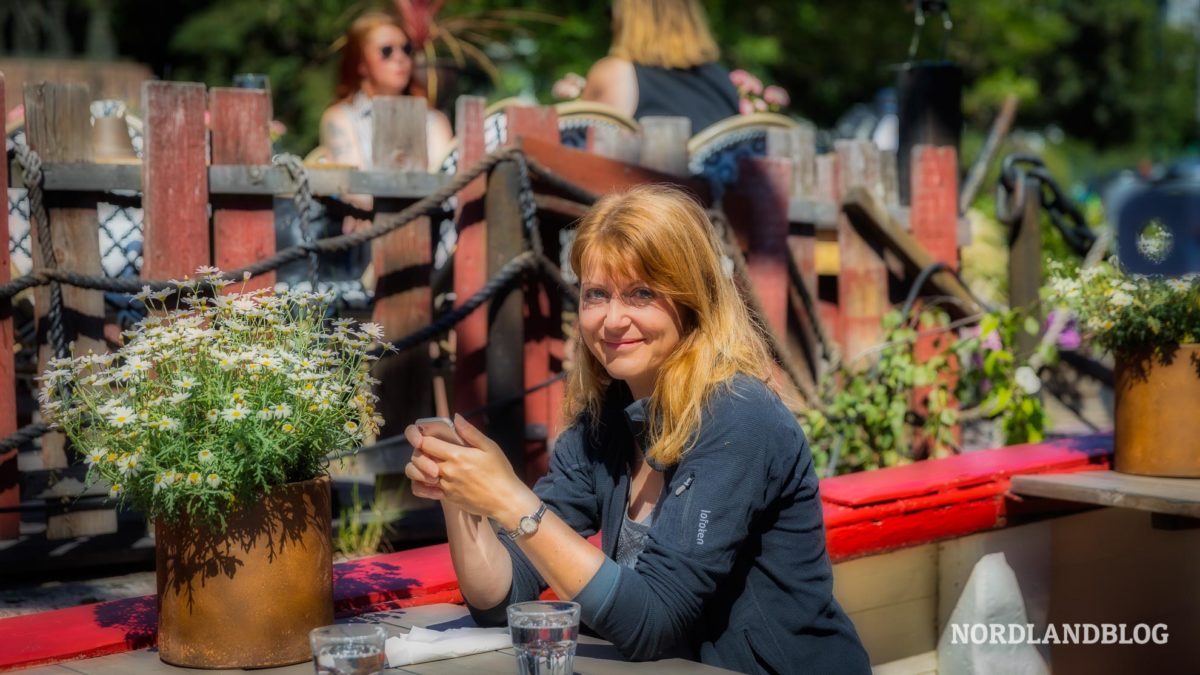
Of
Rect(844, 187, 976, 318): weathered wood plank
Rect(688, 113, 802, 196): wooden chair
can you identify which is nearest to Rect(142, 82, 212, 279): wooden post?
Rect(688, 113, 802, 196): wooden chair

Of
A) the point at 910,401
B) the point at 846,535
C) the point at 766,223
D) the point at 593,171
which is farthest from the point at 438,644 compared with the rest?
the point at 910,401

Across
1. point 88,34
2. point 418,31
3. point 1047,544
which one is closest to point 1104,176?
point 88,34

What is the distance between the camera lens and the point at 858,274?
17.9 ft

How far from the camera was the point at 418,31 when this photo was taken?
26.3ft

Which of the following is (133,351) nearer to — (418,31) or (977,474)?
(977,474)

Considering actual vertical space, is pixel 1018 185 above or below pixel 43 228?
above

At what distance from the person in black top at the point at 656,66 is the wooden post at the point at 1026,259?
131 centimetres

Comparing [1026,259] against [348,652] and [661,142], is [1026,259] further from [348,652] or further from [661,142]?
[348,652]

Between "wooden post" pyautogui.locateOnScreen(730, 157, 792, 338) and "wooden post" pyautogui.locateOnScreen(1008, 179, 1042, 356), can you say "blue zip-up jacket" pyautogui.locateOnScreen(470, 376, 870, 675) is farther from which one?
"wooden post" pyautogui.locateOnScreen(1008, 179, 1042, 356)

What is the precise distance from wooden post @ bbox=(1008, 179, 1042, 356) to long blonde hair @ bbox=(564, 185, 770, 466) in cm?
347

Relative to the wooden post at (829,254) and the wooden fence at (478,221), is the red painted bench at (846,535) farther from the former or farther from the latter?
the wooden post at (829,254)

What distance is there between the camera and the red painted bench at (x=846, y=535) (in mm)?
2143

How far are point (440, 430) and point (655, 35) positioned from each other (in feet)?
12.9

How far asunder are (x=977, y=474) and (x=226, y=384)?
2.26 m
